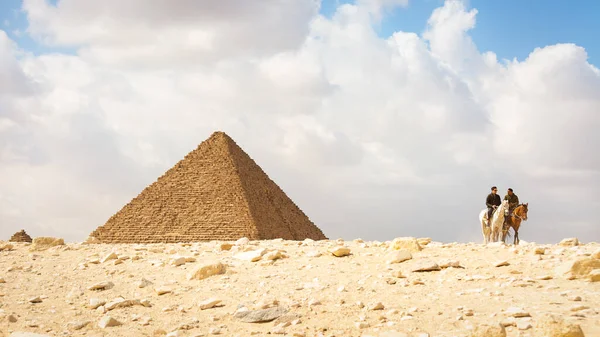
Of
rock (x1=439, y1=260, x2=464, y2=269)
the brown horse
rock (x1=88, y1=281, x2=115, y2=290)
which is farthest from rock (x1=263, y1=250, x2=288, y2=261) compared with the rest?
the brown horse

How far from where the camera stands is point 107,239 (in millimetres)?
43219

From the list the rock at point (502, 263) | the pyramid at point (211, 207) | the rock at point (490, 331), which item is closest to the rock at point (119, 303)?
the rock at point (490, 331)

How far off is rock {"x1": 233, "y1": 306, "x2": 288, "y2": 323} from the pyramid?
31.6 metres

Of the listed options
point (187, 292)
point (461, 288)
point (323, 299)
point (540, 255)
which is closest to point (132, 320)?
point (187, 292)

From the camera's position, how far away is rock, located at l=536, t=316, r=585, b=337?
17.9ft

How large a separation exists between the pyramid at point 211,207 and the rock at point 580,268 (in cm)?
3154

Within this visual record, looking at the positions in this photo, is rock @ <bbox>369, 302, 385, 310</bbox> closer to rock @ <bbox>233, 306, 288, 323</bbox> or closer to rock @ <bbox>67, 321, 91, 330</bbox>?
rock @ <bbox>233, 306, 288, 323</bbox>

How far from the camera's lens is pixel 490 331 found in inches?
→ 220

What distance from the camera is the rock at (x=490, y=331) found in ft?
18.3

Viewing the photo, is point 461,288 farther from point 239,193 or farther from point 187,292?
point 239,193

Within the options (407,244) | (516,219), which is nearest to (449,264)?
(407,244)

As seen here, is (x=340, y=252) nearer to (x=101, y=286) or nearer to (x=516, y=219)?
(x=101, y=286)

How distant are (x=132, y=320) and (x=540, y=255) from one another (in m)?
5.67

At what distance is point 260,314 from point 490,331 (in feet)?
8.17
